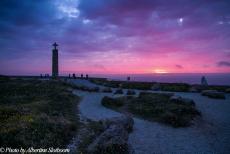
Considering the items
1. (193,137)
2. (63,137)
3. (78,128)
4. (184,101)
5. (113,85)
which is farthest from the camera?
(113,85)

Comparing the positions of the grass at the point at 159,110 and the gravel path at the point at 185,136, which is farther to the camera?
the grass at the point at 159,110

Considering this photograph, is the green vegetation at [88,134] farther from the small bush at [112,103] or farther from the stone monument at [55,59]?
the stone monument at [55,59]

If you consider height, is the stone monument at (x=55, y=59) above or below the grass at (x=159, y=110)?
above

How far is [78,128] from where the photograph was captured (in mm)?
12133

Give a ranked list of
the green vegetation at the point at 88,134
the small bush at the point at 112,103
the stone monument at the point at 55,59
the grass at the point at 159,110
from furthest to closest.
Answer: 1. the stone monument at the point at 55,59
2. the small bush at the point at 112,103
3. the grass at the point at 159,110
4. the green vegetation at the point at 88,134

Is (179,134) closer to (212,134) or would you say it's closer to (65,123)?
(212,134)

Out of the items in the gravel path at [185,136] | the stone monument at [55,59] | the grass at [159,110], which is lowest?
the gravel path at [185,136]

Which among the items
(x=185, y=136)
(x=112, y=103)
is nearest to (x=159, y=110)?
(x=185, y=136)

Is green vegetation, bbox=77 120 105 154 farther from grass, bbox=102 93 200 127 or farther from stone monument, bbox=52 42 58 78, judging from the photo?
stone monument, bbox=52 42 58 78

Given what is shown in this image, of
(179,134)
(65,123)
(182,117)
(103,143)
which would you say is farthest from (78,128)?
(182,117)

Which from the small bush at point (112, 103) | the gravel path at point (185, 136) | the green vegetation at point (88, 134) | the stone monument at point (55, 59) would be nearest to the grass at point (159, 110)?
the small bush at point (112, 103)

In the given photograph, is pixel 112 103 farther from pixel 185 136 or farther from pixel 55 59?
pixel 55 59

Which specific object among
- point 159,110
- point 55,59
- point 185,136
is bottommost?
point 185,136

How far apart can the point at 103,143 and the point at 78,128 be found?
155 inches
